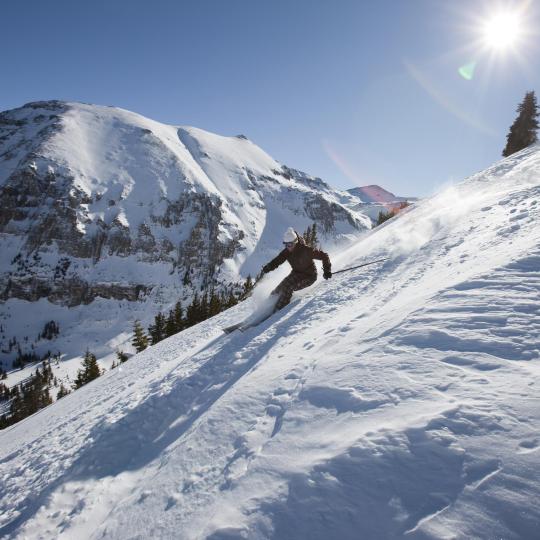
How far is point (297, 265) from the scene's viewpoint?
11828mm

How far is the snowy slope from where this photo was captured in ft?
8.52

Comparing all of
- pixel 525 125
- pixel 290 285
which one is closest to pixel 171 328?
pixel 290 285

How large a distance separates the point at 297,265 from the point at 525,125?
4334cm

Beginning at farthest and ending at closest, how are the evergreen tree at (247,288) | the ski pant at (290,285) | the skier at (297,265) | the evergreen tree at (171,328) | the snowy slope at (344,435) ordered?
the evergreen tree at (171,328) → the evergreen tree at (247,288) → the ski pant at (290,285) → the skier at (297,265) → the snowy slope at (344,435)

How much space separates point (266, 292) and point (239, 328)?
2900 mm

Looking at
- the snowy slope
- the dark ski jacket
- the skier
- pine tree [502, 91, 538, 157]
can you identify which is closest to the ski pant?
the skier

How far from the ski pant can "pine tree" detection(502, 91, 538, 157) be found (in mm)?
41331

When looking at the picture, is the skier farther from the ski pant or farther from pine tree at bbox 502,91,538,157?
pine tree at bbox 502,91,538,157

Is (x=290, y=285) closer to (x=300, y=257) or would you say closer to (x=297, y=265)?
(x=297, y=265)

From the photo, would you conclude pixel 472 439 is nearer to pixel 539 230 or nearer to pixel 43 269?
pixel 539 230

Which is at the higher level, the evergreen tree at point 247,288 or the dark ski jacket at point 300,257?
the dark ski jacket at point 300,257

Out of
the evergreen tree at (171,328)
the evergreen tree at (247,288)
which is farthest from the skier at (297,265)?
the evergreen tree at (171,328)

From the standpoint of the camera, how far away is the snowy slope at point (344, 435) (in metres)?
2.60

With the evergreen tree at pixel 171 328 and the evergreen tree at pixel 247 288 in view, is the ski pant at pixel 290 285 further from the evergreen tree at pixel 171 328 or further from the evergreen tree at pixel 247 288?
the evergreen tree at pixel 171 328
